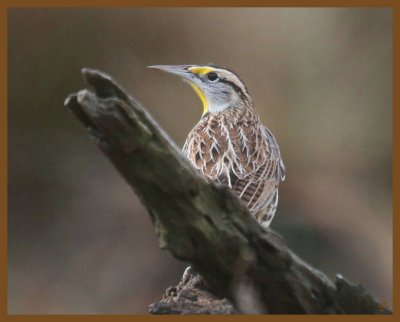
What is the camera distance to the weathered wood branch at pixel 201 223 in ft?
7.56

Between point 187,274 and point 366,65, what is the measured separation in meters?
5.09

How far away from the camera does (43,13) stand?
846 centimetres

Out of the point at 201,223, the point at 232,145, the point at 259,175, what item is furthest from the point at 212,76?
the point at 201,223

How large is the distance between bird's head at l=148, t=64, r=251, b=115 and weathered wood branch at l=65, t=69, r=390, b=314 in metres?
1.66

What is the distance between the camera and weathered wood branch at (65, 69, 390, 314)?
2.30m

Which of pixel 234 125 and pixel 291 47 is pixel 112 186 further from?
pixel 234 125

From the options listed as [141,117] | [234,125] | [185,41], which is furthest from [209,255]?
[185,41]

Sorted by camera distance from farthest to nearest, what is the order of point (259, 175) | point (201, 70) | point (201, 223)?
point (201, 70) < point (259, 175) < point (201, 223)

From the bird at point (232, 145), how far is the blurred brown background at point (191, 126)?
2.99 meters

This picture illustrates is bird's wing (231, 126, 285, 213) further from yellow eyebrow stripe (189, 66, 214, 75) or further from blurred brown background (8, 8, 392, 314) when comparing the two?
blurred brown background (8, 8, 392, 314)

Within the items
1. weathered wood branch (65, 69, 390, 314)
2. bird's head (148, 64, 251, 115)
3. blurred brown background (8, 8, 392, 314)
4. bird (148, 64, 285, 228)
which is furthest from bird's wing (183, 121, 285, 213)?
blurred brown background (8, 8, 392, 314)

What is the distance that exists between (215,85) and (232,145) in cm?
45

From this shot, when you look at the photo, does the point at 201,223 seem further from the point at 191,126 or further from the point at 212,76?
the point at 191,126

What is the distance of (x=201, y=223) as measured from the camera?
240 centimetres
